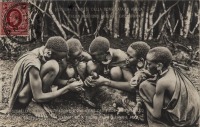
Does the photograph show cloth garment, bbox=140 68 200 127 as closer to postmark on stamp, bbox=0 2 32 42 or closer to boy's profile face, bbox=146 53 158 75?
boy's profile face, bbox=146 53 158 75

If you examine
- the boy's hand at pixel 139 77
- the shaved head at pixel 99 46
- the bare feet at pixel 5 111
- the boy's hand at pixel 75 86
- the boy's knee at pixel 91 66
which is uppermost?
the shaved head at pixel 99 46

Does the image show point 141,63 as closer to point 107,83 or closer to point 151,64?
point 151,64

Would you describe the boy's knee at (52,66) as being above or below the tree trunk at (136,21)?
below

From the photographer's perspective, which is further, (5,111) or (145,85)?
(5,111)

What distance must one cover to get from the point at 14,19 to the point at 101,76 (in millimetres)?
703

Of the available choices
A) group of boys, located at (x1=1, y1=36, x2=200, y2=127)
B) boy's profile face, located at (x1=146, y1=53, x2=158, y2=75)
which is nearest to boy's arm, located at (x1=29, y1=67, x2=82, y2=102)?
group of boys, located at (x1=1, y1=36, x2=200, y2=127)

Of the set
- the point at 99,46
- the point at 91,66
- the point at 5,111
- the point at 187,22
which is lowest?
the point at 5,111

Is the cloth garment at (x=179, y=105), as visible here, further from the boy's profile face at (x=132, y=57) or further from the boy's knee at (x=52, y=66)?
the boy's knee at (x=52, y=66)

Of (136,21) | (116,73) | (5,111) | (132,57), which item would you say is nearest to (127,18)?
(136,21)

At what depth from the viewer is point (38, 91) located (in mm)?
2811

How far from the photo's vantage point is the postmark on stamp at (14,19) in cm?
292

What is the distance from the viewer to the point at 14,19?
293cm

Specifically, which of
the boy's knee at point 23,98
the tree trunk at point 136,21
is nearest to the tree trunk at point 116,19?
the tree trunk at point 136,21

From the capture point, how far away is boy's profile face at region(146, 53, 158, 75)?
2.73 metres
